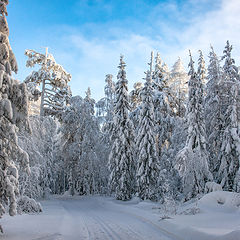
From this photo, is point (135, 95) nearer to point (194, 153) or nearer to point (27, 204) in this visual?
point (194, 153)

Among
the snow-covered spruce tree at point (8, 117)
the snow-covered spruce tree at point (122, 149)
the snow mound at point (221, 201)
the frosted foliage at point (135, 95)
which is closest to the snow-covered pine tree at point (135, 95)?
the frosted foliage at point (135, 95)

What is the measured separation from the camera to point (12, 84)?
8.80 meters

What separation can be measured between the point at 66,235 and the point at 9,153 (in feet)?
11.5

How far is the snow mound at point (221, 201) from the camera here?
14047 mm

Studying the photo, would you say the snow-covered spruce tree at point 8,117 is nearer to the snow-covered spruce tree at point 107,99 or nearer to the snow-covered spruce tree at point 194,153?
the snow-covered spruce tree at point 194,153

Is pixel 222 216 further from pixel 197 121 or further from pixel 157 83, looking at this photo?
pixel 157 83

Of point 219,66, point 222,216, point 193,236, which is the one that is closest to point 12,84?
point 193,236

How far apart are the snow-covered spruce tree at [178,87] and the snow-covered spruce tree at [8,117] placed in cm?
1782

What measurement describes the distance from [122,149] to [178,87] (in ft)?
87.1

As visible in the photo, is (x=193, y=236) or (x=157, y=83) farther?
(x=157, y=83)

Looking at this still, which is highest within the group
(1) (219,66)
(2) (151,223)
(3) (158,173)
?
(1) (219,66)

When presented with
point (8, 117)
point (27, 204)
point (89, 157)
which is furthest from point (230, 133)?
point (89, 157)

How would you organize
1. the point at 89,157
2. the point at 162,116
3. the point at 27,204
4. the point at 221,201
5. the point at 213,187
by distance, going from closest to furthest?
the point at 27,204, the point at 221,201, the point at 213,187, the point at 162,116, the point at 89,157

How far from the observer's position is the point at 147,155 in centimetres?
2645
